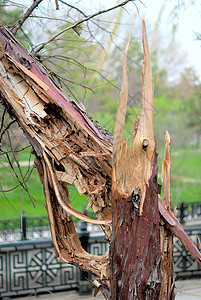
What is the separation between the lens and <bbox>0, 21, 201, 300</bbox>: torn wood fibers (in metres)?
1.45

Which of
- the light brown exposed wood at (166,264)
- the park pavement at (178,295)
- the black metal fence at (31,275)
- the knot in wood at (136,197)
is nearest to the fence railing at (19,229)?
the black metal fence at (31,275)

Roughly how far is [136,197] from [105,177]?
28cm

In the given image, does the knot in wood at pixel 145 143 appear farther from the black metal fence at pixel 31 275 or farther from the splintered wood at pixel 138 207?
the black metal fence at pixel 31 275

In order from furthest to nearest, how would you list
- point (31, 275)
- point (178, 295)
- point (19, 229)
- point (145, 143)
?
point (19, 229)
point (31, 275)
point (178, 295)
point (145, 143)

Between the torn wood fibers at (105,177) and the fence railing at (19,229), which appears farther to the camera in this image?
the fence railing at (19,229)

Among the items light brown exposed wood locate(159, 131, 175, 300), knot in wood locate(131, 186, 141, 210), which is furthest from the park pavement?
knot in wood locate(131, 186, 141, 210)

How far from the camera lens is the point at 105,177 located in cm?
167

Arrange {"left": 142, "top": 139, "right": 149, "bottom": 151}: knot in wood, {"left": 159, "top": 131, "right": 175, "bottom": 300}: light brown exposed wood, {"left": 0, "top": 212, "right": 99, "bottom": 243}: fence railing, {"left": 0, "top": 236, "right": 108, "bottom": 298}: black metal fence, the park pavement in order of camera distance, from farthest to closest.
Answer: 1. {"left": 0, "top": 212, "right": 99, "bottom": 243}: fence railing
2. {"left": 0, "top": 236, "right": 108, "bottom": 298}: black metal fence
3. the park pavement
4. {"left": 159, "top": 131, "right": 175, "bottom": 300}: light brown exposed wood
5. {"left": 142, "top": 139, "right": 149, "bottom": 151}: knot in wood

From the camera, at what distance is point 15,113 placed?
67.7 inches

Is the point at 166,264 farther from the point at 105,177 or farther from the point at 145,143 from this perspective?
the point at 145,143

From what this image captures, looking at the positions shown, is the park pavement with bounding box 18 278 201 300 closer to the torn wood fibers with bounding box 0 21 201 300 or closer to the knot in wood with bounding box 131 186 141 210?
the torn wood fibers with bounding box 0 21 201 300

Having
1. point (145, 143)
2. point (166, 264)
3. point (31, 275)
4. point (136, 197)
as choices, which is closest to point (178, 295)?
point (31, 275)

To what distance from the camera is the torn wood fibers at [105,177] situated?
4.77 ft

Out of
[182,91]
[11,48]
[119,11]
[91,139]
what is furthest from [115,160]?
[182,91]
